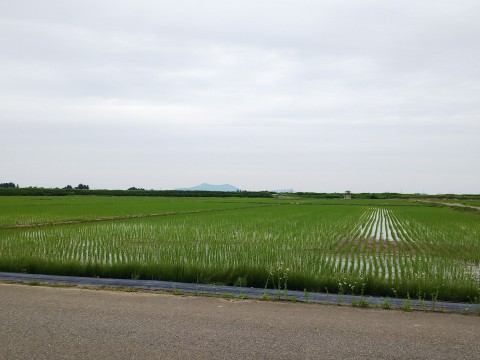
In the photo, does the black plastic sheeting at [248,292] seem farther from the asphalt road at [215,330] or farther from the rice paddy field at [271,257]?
the asphalt road at [215,330]

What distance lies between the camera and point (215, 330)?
162 inches

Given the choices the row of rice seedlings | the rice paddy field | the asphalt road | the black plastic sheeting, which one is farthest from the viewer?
the row of rice seedlings

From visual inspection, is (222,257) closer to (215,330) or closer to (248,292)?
(248,292)

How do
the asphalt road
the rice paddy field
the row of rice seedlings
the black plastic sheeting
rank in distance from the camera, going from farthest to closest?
the row of rice seedlings < the rice paddy field < the black plastic sheeting < the asphalt road

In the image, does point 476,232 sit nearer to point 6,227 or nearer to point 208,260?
point 208,260

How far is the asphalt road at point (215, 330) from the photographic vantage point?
3.60 meters

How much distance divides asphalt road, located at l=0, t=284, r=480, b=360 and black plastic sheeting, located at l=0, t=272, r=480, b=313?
0.32 metres

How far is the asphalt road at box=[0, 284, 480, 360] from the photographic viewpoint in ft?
11.8

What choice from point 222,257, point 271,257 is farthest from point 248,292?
point 222,257

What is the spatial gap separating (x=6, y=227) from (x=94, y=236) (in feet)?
15.0

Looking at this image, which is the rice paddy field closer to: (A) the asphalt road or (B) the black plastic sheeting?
(B) the black plastic sheeting

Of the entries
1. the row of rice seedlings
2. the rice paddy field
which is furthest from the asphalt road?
the row of rice seedlings

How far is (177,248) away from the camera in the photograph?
9820 millimetres

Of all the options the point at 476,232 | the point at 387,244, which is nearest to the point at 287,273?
the point at 387,244
